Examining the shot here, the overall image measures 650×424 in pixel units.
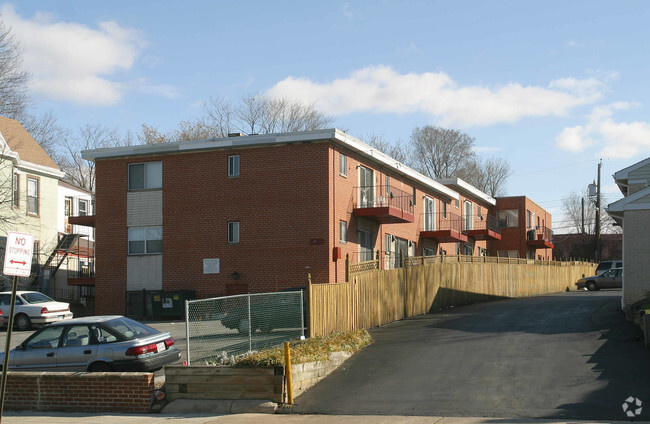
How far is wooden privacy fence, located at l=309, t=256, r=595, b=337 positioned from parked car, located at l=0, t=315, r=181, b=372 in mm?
3574

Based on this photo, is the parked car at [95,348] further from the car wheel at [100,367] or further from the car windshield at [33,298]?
the car windshield at [33,298]

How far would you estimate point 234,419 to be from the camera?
12.7 meters

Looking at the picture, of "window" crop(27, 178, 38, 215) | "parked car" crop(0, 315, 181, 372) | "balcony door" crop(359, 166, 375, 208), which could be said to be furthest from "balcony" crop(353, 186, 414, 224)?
"window" crop(27, 178, 38, 215)

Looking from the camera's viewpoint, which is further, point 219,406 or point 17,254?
point 219,406

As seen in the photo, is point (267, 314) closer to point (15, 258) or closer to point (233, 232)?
point (15, 258)

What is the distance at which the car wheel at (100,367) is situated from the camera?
1482cm

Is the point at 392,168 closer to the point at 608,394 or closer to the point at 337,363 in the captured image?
the point at 337,363

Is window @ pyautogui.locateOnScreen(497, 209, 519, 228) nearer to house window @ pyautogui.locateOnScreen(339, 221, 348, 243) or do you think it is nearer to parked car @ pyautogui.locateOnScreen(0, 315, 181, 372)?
house window @ pyautogui.locateOnScreen(339, 221, 348, 243)

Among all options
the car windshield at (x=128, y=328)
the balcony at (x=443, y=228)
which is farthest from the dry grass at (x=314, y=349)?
the balcony at (x=443, y=228)

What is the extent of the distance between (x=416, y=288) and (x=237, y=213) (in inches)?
348

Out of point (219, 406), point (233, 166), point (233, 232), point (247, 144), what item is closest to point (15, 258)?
point (219, 406)

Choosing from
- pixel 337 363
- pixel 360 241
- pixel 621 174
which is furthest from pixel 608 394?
pixel 360 241

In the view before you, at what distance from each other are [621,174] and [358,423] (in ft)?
55.3

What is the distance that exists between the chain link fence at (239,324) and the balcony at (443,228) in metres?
24.4
